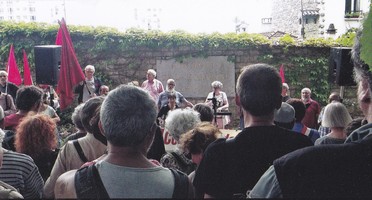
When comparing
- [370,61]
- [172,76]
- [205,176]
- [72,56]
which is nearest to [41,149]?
[205,176]

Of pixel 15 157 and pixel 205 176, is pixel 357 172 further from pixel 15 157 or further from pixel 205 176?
pixel 15 157

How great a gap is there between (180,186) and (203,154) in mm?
505

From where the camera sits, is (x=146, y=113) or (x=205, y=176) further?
(x=205, y=176)

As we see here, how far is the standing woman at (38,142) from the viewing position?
3.41 m

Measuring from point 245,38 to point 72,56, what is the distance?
5913mm

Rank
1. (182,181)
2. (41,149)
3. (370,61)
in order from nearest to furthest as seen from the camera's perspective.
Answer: (370,61) → (182,181) → (41,149)

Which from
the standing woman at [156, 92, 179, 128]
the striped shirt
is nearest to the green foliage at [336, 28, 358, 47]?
the striped shirt

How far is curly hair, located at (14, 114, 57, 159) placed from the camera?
341 centimetres

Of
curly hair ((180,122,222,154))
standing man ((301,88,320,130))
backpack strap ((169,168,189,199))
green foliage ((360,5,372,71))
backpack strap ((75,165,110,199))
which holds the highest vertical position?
green foliage ((360,5,372,71))

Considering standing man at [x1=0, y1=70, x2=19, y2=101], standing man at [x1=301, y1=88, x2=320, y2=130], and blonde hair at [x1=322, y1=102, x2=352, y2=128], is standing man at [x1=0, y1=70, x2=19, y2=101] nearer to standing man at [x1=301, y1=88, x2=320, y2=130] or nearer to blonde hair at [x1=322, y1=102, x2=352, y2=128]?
standing man at [x1=301, y1=88, x2=320, y2=130]

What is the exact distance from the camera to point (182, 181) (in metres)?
1.76

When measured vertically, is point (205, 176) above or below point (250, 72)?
below

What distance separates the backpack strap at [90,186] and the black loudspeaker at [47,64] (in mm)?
7026

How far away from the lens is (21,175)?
2.97 metres
